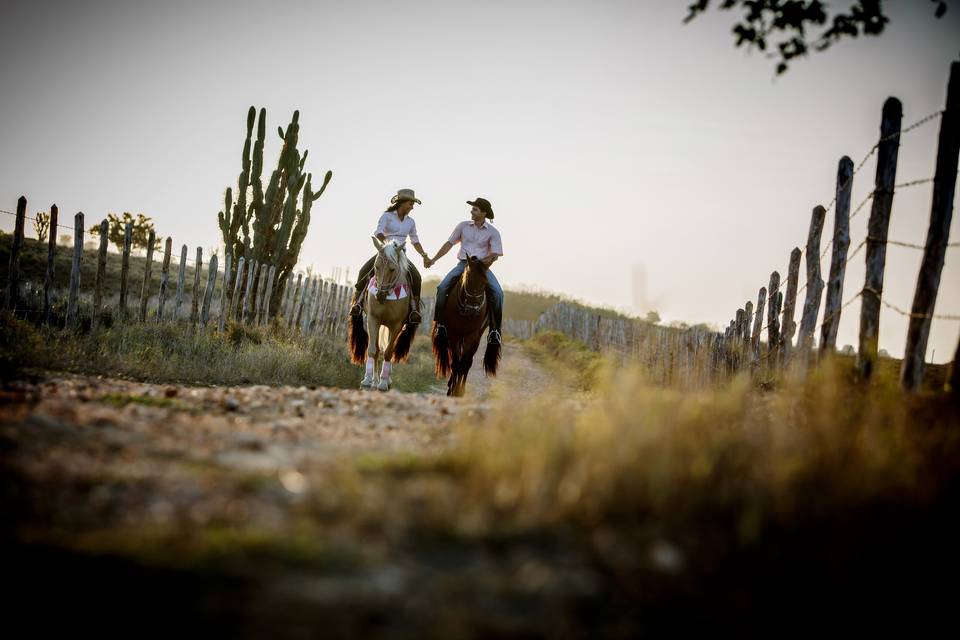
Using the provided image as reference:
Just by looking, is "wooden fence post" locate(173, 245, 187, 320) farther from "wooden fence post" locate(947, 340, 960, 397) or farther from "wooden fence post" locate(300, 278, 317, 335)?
"wooden fence post" locate(947, 340, 960, 397)

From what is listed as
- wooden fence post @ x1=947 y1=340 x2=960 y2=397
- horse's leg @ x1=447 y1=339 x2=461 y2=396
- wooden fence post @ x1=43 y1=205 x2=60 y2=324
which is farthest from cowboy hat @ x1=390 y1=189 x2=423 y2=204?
wooden fence post @ x1=947 y1=340 x2=960 y2=397

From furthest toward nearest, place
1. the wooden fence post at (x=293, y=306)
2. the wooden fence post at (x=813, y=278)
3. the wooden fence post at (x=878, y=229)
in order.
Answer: the wooden fence post at (x=293, y=306) → the wooden fence post at (x=813, y=278) → the wooden fence post at (x=878, y=229)

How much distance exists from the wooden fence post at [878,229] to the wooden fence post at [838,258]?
735mm

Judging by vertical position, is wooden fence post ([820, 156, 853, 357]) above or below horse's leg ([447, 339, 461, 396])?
above

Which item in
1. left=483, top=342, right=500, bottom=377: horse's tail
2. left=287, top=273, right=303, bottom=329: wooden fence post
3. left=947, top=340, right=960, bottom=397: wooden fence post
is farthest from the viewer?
left=287, top=273, right=303, bottom=329: wooden fence post

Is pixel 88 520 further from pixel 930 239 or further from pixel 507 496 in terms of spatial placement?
pixel 930 239

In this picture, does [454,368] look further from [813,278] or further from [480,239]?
[813,278]

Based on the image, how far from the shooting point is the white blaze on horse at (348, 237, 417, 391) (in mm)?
8148

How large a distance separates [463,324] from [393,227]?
1.93m

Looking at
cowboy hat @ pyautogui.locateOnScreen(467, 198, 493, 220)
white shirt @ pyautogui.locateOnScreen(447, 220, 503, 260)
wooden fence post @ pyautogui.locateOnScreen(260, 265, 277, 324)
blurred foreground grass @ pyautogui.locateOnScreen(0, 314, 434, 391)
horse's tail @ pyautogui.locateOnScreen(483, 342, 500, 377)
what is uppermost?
cowboy hat @ pyautogui.locateOnScreen(467, 198, 493, 220)

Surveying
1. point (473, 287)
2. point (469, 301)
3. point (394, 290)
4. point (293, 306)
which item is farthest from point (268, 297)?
point (473, 287)

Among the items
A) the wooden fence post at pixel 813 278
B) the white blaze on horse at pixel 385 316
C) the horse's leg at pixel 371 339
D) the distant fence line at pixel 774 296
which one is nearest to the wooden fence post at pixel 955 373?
the distant fence line at pixel 774 296

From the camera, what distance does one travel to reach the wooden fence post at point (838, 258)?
5.34 metres

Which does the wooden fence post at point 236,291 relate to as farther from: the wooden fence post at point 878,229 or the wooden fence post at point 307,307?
the wooden fence post at point 878,229
